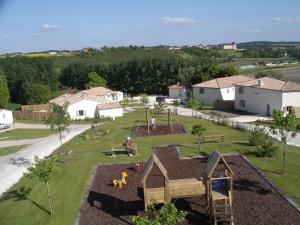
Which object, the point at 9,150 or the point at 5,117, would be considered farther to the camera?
the point at 5,117

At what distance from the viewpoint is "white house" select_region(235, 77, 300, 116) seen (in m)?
41.8

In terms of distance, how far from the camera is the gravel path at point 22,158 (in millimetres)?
22706

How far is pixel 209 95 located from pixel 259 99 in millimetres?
14541

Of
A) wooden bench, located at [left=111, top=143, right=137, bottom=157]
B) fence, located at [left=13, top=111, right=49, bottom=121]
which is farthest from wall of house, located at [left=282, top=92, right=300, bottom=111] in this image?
fence, located at [left=13, top=111, right=49, bottom=121]

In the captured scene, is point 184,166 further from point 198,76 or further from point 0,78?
point 0,78

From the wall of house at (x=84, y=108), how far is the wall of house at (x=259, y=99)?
20596 mm

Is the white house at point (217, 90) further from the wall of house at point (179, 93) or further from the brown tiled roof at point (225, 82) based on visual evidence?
the wall of house at point (179, 93)

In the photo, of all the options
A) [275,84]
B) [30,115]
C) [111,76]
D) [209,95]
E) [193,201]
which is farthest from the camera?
[111,76]

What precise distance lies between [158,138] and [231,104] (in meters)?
24.9

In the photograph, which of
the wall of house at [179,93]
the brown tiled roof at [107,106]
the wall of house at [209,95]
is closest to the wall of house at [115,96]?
the wall of house at [179,93]

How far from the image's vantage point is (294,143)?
90.4ft

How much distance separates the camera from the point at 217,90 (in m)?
57.8

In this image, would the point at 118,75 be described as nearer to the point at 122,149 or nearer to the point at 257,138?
the point at 122,149

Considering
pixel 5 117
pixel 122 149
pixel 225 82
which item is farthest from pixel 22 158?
pixel 225 82
